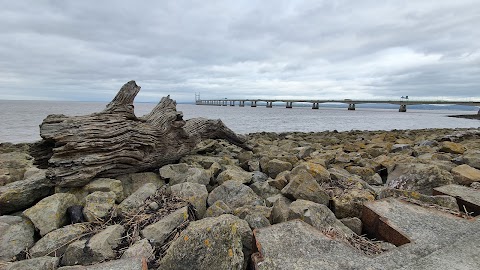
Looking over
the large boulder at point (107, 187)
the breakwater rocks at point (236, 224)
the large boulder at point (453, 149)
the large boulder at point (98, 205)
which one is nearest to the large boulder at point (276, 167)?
the breakwater rocks at point (236, 224)

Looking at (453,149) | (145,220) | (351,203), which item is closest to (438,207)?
(351,203)

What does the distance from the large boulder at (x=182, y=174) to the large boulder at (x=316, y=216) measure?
198cm

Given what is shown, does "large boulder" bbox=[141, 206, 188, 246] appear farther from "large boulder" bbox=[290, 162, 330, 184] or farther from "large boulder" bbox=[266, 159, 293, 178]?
"large boulder" bbox=[266, 159, 293, 178]

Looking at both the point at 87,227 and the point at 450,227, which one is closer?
the point at 450,227

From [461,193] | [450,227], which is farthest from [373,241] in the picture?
[461,193]

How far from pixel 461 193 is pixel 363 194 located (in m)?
1.20

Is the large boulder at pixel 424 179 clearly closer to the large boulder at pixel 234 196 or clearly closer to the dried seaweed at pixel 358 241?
the dried seaweed at pixel 358 241

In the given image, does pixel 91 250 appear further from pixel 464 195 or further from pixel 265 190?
pixel 464 195

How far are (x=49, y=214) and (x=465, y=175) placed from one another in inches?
232

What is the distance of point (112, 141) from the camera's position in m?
4.36

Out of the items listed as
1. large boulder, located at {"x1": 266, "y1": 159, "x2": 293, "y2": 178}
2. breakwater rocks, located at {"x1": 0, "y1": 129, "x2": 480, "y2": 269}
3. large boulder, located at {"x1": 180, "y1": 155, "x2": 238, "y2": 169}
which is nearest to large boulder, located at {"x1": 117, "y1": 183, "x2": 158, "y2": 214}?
breakwater rocks, located at {"x1": 0, "y1": 129, "x2": 480, "y2": 269}

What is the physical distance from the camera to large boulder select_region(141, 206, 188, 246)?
8.59 ft

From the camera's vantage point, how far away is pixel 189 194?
3.48 metres

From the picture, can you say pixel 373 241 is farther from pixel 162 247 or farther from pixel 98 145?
pixel 98 145
